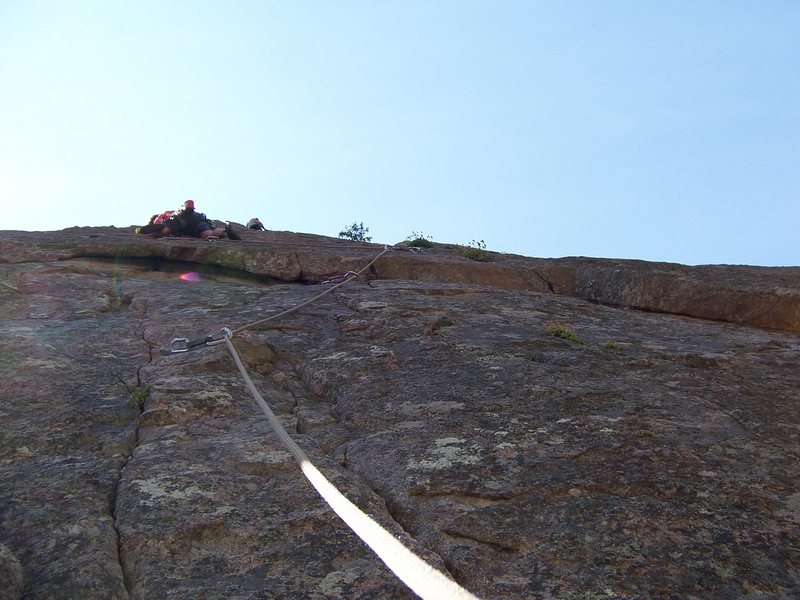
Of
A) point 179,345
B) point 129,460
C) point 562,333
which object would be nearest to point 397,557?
point 129,460

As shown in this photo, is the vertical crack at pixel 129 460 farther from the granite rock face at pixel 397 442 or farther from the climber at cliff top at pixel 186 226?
the climber at cliff top at pixel 186 226

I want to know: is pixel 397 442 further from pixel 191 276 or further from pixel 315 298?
pixel 191 276

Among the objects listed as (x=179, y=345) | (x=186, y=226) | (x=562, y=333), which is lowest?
(x=179, y=345)

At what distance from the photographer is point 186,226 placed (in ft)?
40.8

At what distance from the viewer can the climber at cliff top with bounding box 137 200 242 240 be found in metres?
12.2

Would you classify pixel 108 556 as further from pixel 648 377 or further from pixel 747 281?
pixel 747 281

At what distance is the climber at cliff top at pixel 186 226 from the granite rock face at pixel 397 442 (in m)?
3.02

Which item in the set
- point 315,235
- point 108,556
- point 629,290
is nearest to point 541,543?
point 108,556

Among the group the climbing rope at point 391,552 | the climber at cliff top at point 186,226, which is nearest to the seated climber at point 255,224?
the climber at cliff top at point 186,226

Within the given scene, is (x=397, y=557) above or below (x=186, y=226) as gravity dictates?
below

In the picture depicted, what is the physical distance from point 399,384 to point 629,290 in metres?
5.02

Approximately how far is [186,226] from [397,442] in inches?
326

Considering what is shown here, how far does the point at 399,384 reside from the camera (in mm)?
6195

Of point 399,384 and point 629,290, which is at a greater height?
point 629,290
